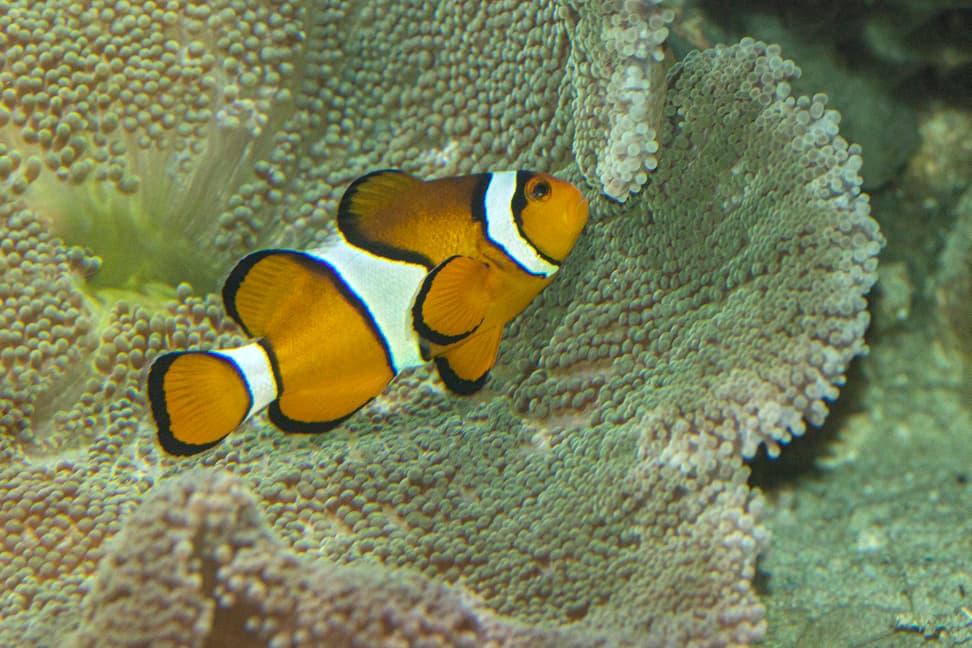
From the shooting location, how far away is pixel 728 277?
132 cm

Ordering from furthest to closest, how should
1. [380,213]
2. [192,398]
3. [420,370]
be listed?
[420,370], [380,213], [192,398]

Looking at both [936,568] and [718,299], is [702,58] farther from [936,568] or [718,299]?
[936,568]

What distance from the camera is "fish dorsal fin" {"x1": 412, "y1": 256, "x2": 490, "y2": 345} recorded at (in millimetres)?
1158

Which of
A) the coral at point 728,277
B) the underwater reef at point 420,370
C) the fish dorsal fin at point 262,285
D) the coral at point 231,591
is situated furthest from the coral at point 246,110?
the coral at point 231,591

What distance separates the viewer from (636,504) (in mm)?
1185

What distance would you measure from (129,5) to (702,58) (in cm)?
104

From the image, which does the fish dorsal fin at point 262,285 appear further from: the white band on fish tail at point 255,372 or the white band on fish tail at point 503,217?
the white band on fish tail at point 503,217

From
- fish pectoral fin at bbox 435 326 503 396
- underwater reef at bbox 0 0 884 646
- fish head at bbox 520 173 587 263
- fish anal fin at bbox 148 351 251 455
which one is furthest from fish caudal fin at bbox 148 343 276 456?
fish head at bbox 520 173 587 263

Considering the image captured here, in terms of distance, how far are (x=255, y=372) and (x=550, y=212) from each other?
0.47 metres

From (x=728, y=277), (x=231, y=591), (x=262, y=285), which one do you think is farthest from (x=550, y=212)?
(x=231, y=591)

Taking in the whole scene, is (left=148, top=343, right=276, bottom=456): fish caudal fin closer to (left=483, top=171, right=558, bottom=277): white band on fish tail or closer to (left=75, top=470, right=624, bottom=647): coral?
(left=75, top=470, right=624, bottom=647): coral

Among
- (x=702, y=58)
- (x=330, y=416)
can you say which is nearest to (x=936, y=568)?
(x=702, y=58)

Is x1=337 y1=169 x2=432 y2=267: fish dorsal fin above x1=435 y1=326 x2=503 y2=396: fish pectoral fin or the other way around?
above

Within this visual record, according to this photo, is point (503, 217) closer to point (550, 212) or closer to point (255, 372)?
point (550, 212)
